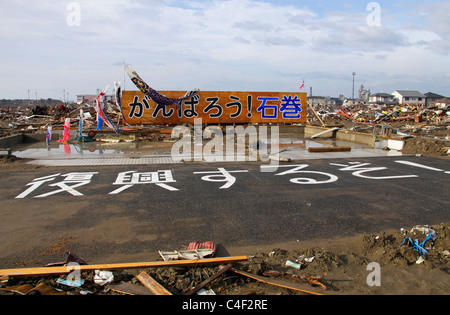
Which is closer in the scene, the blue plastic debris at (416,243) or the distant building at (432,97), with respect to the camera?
the blue plastic debris at (416,243)

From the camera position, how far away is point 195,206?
7.14 m

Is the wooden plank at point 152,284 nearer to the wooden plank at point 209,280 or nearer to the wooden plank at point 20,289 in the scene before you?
the wooden plank at point 209,280

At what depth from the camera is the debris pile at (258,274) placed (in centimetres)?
379

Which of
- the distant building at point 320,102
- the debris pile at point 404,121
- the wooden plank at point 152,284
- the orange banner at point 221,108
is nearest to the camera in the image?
the wooden plank at point 152,284

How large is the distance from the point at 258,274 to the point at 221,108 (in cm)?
1780

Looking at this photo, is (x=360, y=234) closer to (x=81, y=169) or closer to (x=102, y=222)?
(x=102, y=222)

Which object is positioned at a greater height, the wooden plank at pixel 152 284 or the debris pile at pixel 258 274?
the wooden plank at pixel 152 284

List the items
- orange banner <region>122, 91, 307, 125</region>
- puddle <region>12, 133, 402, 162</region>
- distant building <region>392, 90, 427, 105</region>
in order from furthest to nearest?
distant building <region>392, 90, 427, 105</region>
orange banner <region>122, 91, 307, 125</region>
puddle <region>12, 133, 402, 162</region>

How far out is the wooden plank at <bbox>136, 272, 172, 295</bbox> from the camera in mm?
3646

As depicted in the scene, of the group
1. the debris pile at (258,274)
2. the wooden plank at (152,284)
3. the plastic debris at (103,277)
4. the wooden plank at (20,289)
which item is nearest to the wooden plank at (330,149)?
the debris pile at (258,274)

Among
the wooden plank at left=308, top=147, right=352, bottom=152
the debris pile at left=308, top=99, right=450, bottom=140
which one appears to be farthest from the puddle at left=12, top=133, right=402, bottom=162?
the debris pile at left=308, top=99, right=450, bottom=140

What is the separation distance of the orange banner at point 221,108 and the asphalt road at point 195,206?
9907mm

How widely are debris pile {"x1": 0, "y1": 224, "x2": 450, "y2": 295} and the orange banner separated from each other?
1625cm

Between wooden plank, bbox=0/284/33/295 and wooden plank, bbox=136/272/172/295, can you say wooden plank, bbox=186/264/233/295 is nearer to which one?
wooden plank, bbox=136/272/172/295
